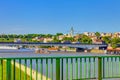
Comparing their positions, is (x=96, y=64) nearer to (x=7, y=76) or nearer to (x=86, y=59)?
(x=86, y=59)

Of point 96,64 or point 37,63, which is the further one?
point 96,64

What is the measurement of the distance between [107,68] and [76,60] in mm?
1280

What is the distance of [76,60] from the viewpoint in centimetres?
841

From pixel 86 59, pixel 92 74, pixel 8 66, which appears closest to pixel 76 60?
pixel 86 59

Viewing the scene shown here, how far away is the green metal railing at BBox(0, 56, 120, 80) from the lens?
7.74 m

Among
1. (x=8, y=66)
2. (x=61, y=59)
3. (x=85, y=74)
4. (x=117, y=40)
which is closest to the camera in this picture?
(x=8, y=66)

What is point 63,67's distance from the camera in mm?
8344

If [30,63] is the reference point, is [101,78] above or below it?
below

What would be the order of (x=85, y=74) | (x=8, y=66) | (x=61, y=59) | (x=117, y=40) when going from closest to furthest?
1. (x=8, y=66)
2. (x=61, y=59)
3. (x=85, y=74)
4. (x=117, y=40)

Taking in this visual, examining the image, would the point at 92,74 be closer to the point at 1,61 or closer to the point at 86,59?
the point at 86,59

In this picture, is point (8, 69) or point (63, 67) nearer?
point (8, 69)

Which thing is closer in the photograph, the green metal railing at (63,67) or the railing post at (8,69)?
the railing post at (8,69)

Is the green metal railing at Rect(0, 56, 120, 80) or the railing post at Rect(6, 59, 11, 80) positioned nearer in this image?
the railing post at Rect(6, 59, 11, 80)

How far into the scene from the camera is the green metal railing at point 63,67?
25.4ft
